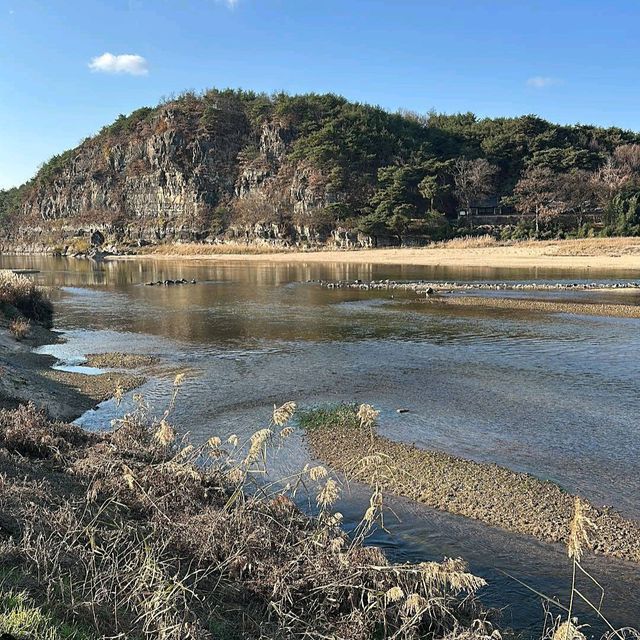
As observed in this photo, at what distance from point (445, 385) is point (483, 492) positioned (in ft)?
24.8

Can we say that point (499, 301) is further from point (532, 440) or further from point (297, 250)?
point (297, 250)

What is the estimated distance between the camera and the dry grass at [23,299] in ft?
94.1

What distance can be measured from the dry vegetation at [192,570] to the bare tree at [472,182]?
117 meters

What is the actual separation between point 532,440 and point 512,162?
12765cm

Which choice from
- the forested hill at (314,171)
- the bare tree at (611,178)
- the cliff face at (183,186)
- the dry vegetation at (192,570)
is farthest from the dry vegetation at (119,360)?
the cliff face at (183,186)

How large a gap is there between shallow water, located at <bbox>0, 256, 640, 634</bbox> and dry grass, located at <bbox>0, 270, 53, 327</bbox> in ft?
4.39

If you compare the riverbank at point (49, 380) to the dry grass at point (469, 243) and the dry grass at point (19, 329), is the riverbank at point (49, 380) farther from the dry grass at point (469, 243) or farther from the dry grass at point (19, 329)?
the dry grass at point (469, 243)

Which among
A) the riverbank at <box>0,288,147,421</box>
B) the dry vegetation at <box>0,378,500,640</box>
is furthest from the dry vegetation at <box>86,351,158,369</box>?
the dry vegetation at <box>0,378,500,640</box>

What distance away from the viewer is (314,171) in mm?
129000

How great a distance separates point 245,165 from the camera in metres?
148

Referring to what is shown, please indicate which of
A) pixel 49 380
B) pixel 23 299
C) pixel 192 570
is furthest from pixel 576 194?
pixel 192 570

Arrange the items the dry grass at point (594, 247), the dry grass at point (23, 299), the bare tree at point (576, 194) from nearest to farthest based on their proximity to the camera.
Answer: the dry grass at point (23, 299), the dry grass at point (594, 247), the bare tree at point (576, 194)

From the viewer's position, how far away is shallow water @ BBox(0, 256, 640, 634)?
8266 millimetres

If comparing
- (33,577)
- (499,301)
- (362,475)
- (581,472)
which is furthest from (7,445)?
(499,301)
